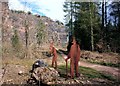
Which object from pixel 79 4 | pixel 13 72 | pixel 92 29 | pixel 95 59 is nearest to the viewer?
pixel 13 72

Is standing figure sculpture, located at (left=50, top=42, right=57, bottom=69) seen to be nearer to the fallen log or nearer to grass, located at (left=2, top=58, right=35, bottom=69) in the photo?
the fallen log

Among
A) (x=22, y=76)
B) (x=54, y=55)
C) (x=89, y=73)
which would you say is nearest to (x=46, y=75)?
(x=22, y=76)

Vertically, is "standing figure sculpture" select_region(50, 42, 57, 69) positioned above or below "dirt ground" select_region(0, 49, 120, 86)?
A: above

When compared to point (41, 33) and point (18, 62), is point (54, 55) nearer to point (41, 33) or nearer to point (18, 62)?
point (18, 62)

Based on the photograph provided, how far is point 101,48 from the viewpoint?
11.6 m

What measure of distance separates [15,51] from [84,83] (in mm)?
2765

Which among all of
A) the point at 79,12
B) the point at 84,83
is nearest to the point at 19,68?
the point at 84,83

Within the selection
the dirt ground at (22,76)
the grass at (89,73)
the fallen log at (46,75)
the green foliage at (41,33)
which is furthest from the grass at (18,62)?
the green foliage at (41,33)

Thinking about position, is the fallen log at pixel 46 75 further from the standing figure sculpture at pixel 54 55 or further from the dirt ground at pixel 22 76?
the standing figure sculpture at pixel 54 55

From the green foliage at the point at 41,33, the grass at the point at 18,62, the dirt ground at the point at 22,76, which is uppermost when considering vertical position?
the green foliage at the point at 41,33

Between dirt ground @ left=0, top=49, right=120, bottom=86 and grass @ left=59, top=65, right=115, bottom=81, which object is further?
grass @ left=59, top=65, right=115, bottom=81

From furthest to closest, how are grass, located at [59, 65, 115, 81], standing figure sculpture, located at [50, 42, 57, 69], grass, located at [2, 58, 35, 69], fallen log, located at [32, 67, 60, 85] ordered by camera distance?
1. standing figure sculpture, located at [50, 42, 57, 69]
2. grass, located at [2, 58, 35, 69]
3. grass, located at [59, 65, 115, 81]
4. fallen log, located at [32, 67, 60, 85]

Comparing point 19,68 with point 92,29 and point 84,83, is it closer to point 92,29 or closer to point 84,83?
point 84,83

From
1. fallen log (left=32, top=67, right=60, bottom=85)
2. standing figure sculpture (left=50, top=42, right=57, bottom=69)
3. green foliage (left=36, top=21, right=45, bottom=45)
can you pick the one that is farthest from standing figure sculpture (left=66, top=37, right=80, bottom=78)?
green foliage (left=36, top=21, right=45, bottom=45)
